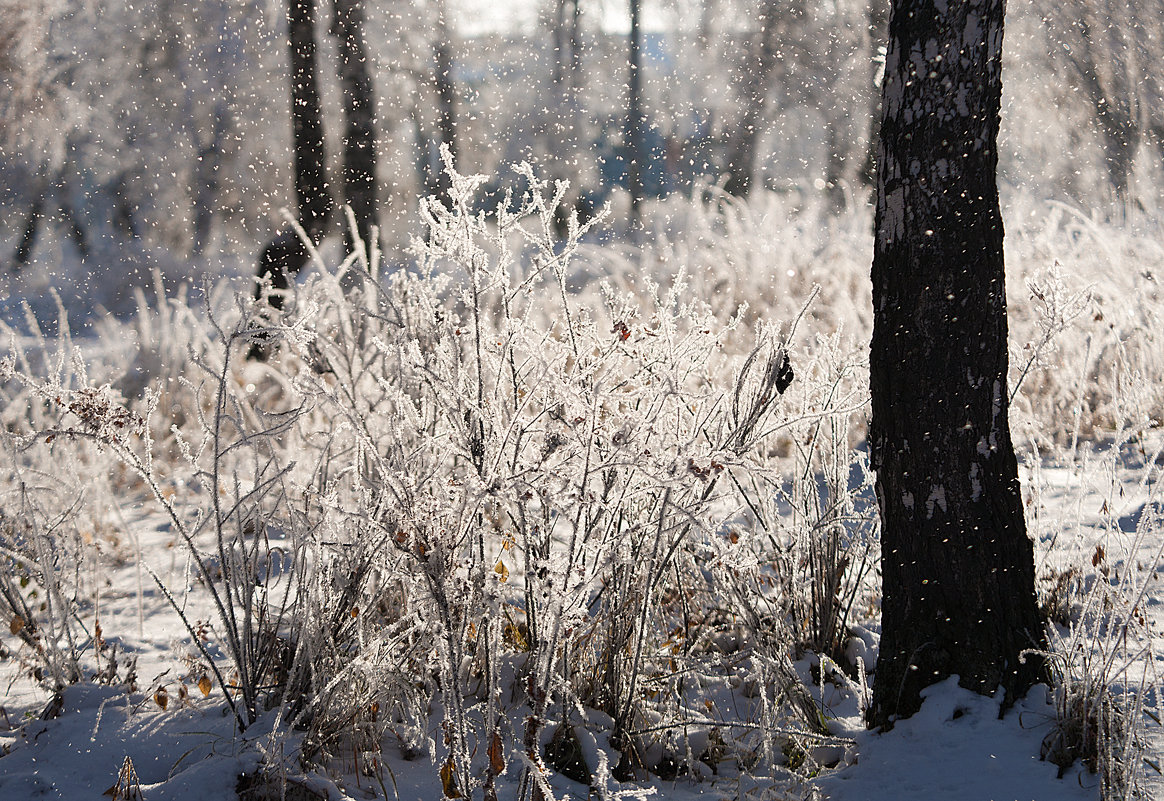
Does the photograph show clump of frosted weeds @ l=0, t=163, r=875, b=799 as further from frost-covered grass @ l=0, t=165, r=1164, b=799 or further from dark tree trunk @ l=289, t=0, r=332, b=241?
dark tree trunk @ l=289, t=0, r=332, b=241

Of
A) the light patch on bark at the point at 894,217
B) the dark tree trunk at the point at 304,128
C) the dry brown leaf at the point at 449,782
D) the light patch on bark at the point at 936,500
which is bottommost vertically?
the dry brown leaf at the point at 449,782

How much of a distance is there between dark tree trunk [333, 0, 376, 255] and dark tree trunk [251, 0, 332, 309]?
0.63 meters

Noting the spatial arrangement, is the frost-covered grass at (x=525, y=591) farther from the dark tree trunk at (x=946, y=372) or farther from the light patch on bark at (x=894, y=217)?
the light patch on bark at (x=894, y=217)

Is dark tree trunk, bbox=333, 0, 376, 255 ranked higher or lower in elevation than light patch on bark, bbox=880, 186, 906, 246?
higher

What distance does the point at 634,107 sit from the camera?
20844 millimetres

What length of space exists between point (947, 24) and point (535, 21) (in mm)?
20571

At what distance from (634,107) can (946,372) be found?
20.5 m

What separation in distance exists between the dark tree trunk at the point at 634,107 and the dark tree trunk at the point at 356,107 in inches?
410

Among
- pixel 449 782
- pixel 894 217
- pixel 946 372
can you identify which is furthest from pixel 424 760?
pixel 894 217

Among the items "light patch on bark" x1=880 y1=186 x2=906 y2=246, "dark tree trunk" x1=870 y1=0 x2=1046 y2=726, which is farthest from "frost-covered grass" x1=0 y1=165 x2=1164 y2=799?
"light patch on bark" x1=880 y1=186 x2=906 y2=246

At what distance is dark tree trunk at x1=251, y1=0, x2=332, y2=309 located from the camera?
8.51 m

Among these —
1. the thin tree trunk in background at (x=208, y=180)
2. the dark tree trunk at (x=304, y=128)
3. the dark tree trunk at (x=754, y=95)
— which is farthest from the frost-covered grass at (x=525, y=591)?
the dark tree trunk at (x=754, y=95)

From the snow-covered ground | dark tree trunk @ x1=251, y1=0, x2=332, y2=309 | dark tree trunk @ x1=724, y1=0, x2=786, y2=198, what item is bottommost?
the snow-covered ground

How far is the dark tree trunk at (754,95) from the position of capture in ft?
66.2
